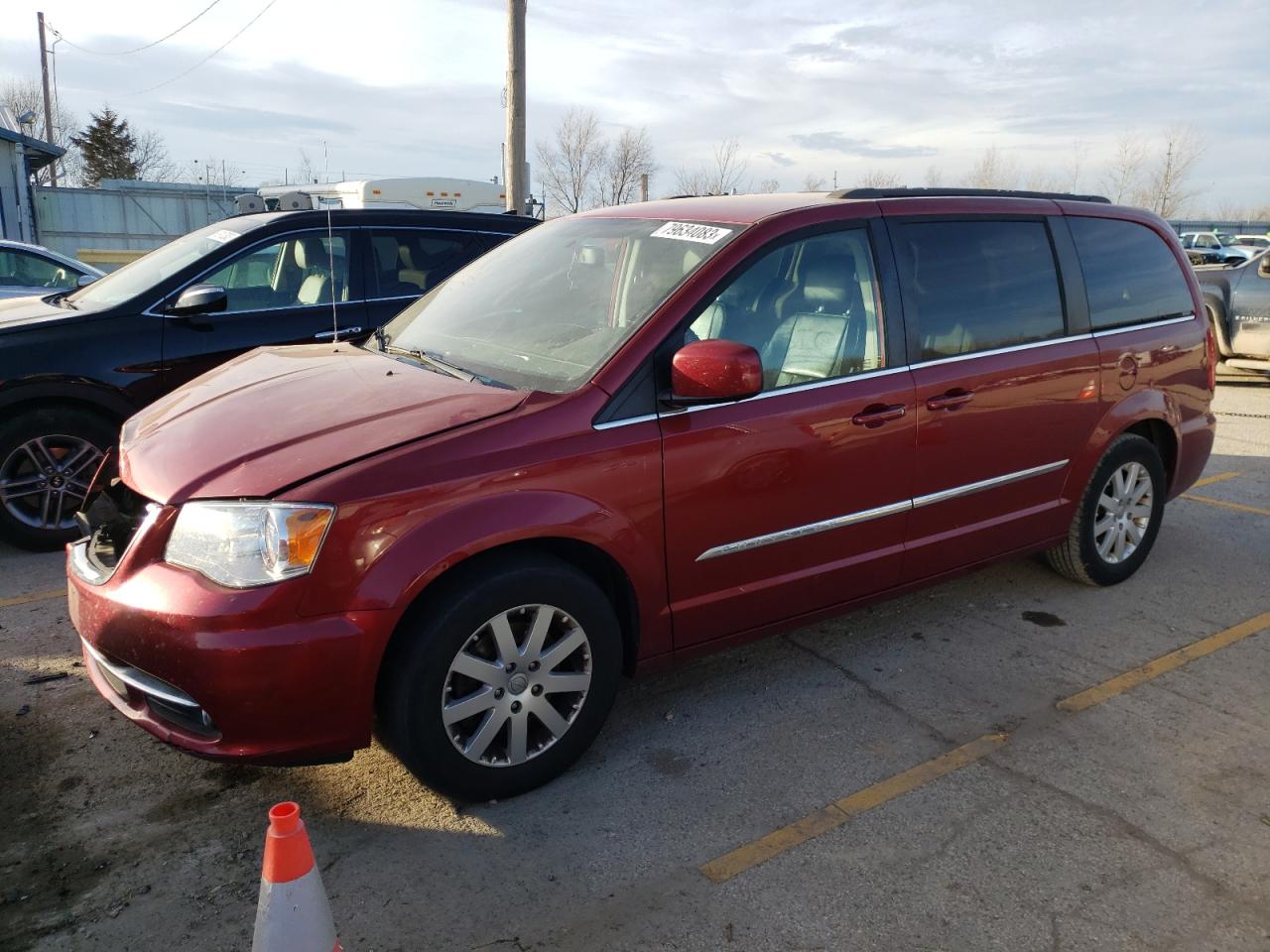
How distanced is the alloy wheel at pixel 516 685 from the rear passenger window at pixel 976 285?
185cm

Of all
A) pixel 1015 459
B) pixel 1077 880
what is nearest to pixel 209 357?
pixel 1015 459

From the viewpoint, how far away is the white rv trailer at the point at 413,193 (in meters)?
18.1

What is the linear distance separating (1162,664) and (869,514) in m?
1.53

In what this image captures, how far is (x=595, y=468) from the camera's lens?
2910mm

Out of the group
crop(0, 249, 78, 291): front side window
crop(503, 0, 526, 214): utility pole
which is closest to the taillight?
crop(503, 0, 526, 214): utility pole

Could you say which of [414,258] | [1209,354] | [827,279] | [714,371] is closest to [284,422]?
[714,371]

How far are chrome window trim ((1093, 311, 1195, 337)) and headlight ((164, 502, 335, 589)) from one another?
3553mm

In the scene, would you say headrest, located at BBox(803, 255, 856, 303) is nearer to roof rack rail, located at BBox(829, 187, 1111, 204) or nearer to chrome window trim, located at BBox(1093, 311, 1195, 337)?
roof rack rail, located at BBox(829, 187, 1111, 204)

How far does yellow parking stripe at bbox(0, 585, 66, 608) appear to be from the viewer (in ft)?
14.8

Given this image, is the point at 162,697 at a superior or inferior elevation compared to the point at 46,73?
inferior

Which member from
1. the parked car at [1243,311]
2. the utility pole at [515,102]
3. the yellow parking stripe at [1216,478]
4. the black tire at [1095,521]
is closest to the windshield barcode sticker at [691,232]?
the black tire at [1095,521]

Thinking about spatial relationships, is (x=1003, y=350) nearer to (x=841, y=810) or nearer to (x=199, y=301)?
(x=841, y=810)

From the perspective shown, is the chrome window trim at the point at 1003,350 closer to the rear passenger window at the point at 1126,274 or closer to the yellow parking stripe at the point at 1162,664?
the rear passenger window at the point at 1126,274

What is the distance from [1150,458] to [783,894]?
10.7 feet
